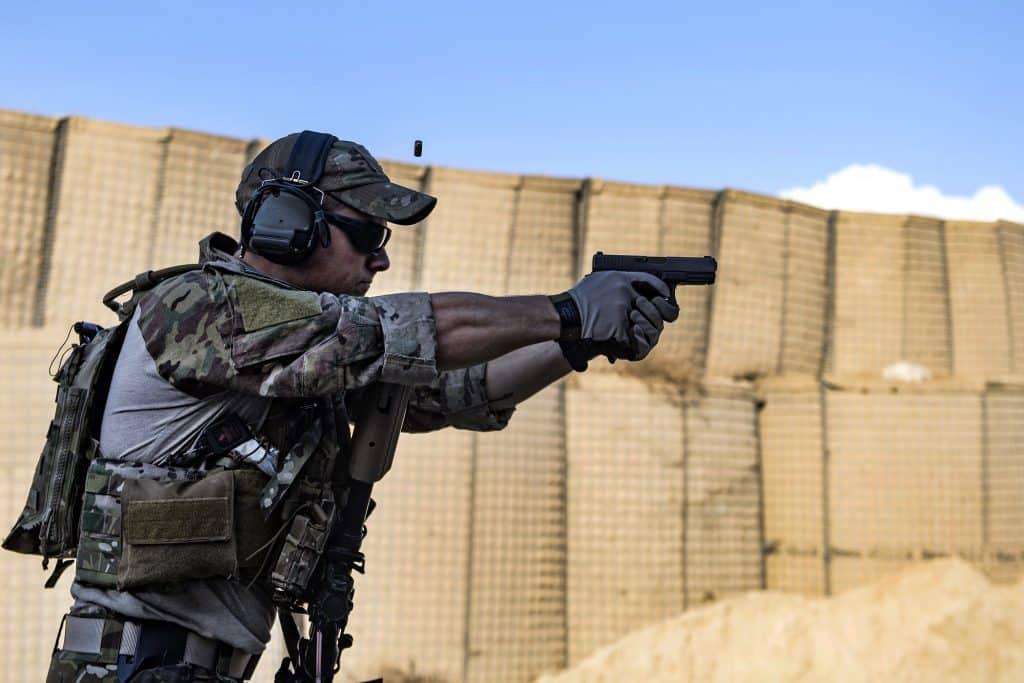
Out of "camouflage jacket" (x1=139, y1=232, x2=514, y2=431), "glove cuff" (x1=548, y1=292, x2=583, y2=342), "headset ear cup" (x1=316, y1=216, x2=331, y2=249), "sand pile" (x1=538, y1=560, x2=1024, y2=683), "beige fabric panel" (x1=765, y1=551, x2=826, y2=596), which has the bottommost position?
"sand pile" (x1=538, y1=560, x2=1024, y2=683)

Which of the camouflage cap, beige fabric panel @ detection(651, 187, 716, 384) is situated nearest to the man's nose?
the camouflage cap

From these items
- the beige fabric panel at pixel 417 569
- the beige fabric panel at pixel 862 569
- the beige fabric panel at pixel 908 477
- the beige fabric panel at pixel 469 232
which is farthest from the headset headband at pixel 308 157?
the beige fabric panel at pixel 862 569

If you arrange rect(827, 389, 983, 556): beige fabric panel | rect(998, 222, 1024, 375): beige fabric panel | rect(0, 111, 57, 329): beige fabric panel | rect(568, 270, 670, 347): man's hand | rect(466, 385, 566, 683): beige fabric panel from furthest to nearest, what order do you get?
rect(998, 222, 1024, 375): beige fabric panel → rect(827, 389, 983, 556): beige fabric panel → rect(466, 385, 566, 683): beige fabric panel → rect(0, 111, 57, 329): beige fabric panel → rect(568, 270, 670, 347): man's hand

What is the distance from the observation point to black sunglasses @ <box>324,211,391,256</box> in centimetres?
244

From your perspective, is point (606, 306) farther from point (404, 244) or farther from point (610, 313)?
point (404, 244)

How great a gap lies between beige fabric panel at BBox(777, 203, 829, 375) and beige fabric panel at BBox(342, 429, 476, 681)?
79.0 inches

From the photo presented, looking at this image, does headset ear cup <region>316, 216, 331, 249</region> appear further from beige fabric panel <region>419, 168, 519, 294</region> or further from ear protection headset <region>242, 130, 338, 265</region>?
beige fabric panel <region>419, 168, 519, 294</region>

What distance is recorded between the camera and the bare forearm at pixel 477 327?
85.1 inches

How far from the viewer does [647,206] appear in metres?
6.00

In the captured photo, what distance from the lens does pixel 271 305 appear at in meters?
2.13

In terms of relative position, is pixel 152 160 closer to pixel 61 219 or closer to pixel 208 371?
pixel 61 219

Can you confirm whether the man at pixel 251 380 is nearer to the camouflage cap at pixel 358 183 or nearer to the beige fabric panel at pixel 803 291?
the camouflage cap at pixel 358 183

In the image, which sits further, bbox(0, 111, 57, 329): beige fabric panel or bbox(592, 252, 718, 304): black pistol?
bbox(0, 111, 57, 329): beige fabric panel

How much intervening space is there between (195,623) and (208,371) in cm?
55
